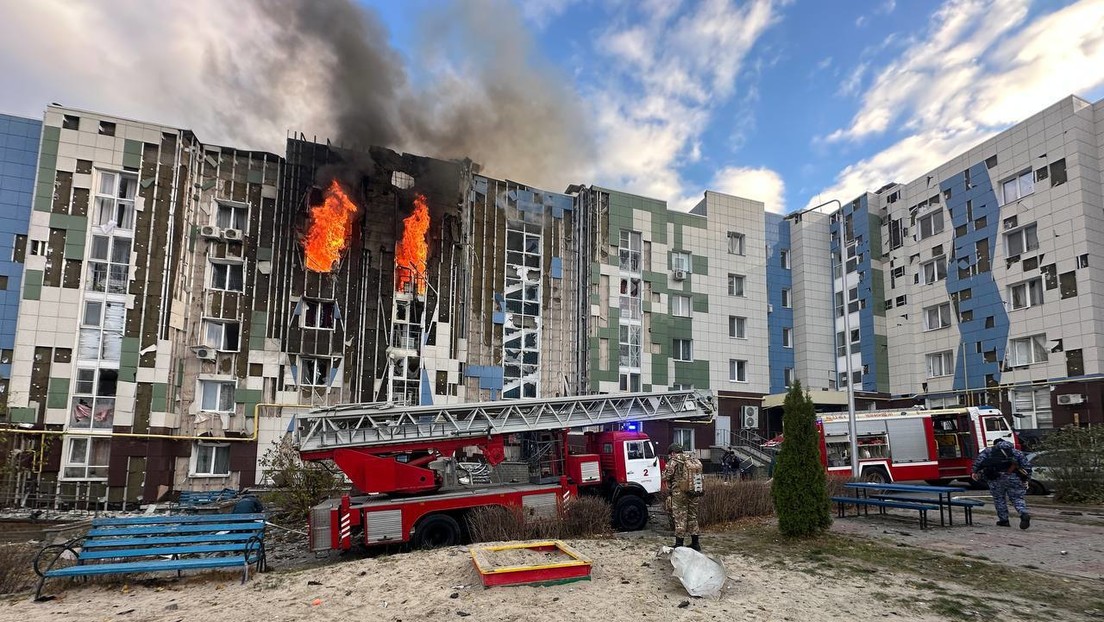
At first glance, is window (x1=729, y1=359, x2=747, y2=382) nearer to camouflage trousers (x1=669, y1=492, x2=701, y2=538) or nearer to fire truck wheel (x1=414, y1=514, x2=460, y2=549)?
fire truck wheel (x1=414, y1=514, x2=460, y2=549)

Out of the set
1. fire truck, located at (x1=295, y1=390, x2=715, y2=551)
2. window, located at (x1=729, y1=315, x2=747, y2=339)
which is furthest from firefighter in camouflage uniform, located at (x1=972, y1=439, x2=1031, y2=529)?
window, located at (x1=729, y1=315, x2=747, y2=339)

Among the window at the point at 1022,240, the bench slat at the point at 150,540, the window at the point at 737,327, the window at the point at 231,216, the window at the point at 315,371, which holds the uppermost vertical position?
the window at the point at 1022,240

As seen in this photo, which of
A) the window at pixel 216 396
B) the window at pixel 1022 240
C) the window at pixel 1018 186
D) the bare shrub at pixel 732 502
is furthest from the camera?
the window at pixel 1018 186

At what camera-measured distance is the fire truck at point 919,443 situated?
81.6 feet

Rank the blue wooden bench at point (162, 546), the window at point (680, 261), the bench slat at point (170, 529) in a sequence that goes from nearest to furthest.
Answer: the blue wooden bench at point (162, 546)
the bench slat at point (170, 529)
the window at point (680, 261)

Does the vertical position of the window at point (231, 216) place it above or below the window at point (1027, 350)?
above

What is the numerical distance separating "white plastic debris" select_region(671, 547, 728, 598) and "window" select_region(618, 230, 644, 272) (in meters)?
27.9

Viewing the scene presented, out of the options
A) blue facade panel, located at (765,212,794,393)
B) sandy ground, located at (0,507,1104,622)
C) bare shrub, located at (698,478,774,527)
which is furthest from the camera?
blue facade panel, located at (765,212,794,393)

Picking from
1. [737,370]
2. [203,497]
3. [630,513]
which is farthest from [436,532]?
[737,370]

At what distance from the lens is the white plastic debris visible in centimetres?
802

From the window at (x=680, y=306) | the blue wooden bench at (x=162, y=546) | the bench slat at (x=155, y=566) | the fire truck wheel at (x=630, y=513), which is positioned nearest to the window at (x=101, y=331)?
the blue wooden bench at (x=162, y=546)

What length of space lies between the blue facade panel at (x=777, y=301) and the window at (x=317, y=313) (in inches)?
1014

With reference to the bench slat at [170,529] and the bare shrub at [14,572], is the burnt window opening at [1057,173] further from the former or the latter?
the bare shrub at [14,572]

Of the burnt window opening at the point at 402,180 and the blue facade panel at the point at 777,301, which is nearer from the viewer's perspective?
the burnt window opening at the point at 402,180
